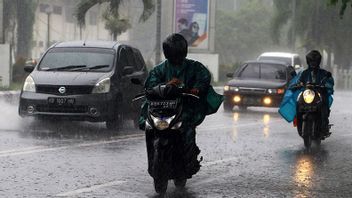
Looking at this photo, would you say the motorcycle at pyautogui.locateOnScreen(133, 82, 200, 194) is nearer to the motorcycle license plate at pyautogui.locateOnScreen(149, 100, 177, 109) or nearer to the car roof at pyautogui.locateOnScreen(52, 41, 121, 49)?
the motorcycle license plate at pyautogui.locateOnScreen(149, 100, 177, 109)

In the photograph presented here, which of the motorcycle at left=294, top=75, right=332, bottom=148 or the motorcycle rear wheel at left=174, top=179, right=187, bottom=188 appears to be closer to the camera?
the motorcycle rear wheel at left=174, top=179, right=187, bottom=188

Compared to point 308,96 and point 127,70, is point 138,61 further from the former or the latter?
point 308,96

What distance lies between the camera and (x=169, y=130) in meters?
8.78

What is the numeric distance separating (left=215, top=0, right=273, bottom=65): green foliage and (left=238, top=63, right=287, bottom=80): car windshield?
69.2 meters

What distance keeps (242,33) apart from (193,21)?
49.9m

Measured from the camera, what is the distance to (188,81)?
923 cm

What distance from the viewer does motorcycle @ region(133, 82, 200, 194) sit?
872cm

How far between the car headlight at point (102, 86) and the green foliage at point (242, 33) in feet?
259

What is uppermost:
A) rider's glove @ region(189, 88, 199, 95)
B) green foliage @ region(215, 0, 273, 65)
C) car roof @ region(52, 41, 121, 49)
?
rider's glove @ region(189, 88, 199, 95)

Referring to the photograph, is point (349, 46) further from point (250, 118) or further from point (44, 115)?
point (44, 115)

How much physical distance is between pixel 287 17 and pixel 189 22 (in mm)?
13681

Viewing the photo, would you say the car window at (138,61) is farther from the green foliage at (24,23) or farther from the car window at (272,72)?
the green foliage at (24,23)

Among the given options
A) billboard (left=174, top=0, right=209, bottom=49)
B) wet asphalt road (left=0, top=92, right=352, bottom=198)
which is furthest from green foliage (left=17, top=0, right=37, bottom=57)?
wet asphalt road (left=0, top=92, right=352, bottom=198)

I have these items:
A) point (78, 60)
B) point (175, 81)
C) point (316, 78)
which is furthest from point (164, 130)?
point (78, 60)
